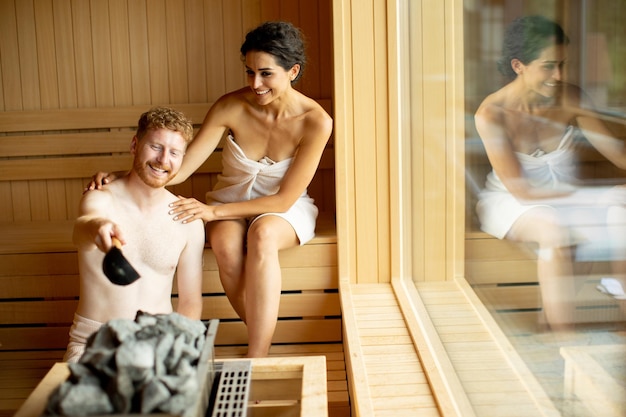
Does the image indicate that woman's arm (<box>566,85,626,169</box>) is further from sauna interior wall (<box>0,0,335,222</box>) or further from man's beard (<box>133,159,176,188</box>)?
sauna interior wall (<box>0,0,335,222</box>)

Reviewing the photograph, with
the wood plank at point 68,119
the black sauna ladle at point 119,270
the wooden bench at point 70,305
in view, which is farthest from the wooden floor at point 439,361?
the wood plank at point 68,119

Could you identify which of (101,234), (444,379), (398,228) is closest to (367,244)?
(398,228)

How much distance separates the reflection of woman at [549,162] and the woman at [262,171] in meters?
1.36

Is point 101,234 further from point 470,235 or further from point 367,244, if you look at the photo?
point 367,244

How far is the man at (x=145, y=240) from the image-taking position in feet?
7.05

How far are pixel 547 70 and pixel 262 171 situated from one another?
1.84 m

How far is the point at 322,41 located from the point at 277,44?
970 millimetres

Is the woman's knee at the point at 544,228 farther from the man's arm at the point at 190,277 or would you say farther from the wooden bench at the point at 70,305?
the wooden bench at the point at 70,305

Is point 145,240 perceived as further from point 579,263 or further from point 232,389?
point 579,263

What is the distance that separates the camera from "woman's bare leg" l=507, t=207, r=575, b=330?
3.05ft

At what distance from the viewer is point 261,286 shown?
2535 mm

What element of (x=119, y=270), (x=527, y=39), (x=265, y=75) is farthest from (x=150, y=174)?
(x=527, y=39)

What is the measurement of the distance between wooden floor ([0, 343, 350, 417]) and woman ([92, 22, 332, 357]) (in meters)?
0.24

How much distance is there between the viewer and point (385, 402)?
6.27 ft
